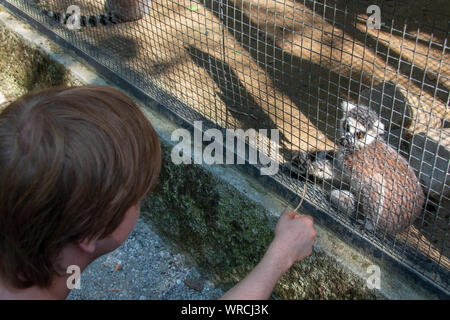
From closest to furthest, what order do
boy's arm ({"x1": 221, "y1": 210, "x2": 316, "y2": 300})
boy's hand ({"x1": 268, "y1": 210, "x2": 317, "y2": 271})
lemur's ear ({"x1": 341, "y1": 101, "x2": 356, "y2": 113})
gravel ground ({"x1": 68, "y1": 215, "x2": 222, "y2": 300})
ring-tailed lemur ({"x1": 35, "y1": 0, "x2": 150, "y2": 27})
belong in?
boy's arm ({"x1": 221, "y1": 210, "x2": 316, "y2": 300}) → boy's hand ({"x1": 268, "y1": 210, "x2": 317, "y2": 271}) → gravel ground ({"x1": 68, "y1": 215, "x2": 222, "y2": 300}) → lemur's ear ({"x1": 341, "y1": 101, "x2": 356, "y2": 113}) → ring-tailed lemur ({"x1": 35, "y1": 0, "x2": 150, "y2": 27})

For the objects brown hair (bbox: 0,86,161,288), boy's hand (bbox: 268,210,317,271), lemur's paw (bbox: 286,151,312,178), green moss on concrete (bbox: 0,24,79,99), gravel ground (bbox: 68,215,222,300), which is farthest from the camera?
green moss on concrete (bbox: 0,24,79,99)

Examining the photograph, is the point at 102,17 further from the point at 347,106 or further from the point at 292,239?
the point at 292,239

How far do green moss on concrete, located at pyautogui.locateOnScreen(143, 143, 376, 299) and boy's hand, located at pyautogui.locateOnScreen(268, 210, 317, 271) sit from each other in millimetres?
364

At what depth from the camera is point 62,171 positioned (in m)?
1.06

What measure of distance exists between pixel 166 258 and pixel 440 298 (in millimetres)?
1468

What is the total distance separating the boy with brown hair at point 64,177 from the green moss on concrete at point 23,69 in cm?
211

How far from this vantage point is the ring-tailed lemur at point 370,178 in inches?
80.4

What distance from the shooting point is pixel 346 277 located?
187 centimetres

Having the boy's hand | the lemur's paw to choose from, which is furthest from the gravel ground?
the boy's hand

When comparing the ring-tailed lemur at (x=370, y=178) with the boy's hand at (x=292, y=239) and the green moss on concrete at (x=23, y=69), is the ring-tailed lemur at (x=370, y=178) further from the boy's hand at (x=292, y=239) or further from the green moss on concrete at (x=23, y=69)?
the green moss on concrete at (x=23, y=69)

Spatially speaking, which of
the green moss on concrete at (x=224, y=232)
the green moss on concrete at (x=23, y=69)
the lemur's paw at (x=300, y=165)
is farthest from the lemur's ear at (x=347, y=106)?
the green moss on concrete at (x=23, y=69)

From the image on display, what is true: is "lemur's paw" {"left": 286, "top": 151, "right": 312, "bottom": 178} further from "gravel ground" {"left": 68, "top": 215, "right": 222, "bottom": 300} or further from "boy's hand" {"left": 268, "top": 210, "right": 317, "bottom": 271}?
"gravel ground" {"left": 68, "top": 215, "right": 222, "bottom": 300}

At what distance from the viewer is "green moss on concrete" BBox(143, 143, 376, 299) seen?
6.40 ft

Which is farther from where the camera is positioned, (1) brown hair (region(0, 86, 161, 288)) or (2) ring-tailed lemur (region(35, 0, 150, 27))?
(2) ring-tailed lemur (region(35, 0, 150, 27))
